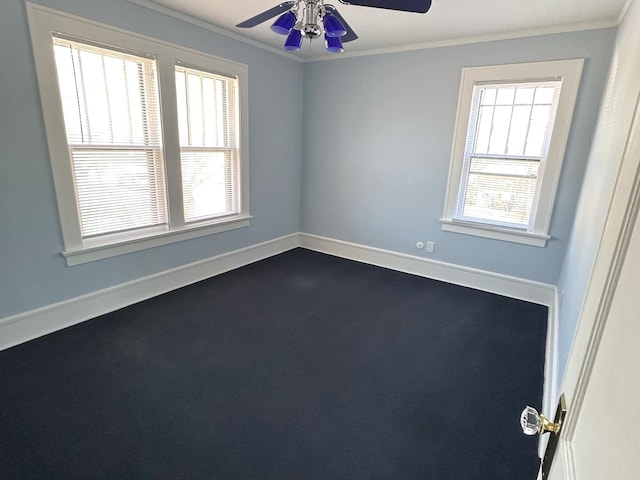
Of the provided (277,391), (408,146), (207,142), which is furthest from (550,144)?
(207,142)

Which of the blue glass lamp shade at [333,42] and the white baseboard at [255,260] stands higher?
the blue glass lamp shade at [333,42]

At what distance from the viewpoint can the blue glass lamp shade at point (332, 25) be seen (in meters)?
2.10

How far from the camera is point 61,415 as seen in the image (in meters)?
1.93

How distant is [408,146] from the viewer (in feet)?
13.4

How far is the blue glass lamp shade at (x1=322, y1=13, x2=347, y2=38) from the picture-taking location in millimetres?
2102

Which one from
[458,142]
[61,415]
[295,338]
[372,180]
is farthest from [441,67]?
[61,415]

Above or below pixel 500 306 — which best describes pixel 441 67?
above

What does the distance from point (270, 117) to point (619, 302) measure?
4.22 m

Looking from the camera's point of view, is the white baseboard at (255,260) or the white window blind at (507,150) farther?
the white window blind at (507,150)

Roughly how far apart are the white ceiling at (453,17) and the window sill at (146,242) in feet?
6.45

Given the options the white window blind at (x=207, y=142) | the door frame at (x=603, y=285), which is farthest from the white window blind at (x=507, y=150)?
the door frame at (x=603, y=285)

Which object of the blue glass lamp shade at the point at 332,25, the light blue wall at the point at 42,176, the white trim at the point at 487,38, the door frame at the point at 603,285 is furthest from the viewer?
the white trim at the point at 487,38

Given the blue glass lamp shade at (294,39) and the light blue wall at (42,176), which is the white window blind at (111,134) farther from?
the blue glass lamp shade at (294,39)

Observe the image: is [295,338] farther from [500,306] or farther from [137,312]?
[500,306]
